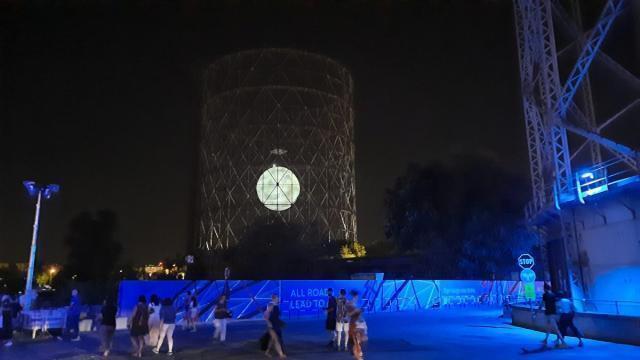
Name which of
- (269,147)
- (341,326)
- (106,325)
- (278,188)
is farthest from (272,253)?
(106,325)

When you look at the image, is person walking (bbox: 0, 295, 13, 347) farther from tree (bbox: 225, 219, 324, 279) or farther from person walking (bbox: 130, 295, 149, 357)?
tree (bbox: 225, 219, 324, 279)

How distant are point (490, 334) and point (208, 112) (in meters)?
36.2

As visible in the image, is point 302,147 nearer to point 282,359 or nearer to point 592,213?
point 592,213

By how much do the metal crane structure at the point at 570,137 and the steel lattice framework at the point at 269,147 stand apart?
68.4ft

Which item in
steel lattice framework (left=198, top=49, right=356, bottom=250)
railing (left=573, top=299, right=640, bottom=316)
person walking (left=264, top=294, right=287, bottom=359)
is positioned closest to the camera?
person walking (left=264, top=294, right=287, bottom=359)

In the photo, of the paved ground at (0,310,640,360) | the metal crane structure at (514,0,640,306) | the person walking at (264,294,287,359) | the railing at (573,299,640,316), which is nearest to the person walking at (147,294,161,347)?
the paved ground at (0,310,640,360)

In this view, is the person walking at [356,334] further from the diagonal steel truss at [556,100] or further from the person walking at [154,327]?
the diagonal steel truss at [556,100]

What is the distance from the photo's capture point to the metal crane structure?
16453mm

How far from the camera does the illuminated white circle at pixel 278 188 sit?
143ft

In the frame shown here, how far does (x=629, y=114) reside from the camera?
1902 cm

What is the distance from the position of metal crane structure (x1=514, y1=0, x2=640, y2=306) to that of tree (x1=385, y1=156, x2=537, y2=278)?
932cm

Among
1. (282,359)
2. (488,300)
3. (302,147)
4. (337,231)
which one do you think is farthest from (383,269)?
(282,359)

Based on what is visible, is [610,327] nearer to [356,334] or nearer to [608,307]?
[608,307]

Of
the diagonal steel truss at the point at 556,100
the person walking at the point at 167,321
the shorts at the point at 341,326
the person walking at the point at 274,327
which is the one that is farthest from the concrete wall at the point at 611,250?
the person walking at the point at 167,321
